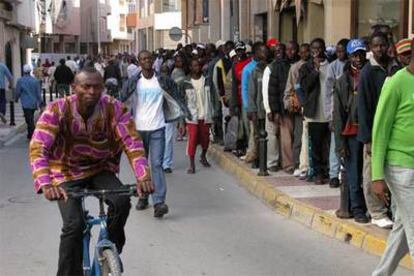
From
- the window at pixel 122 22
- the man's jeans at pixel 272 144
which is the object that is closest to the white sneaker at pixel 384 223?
the man's jeans at pixel 272 144

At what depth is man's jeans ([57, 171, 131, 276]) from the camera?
461 centimetres

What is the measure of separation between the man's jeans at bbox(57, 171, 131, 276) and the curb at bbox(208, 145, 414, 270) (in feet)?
8.89

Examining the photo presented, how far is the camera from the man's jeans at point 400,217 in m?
4.57

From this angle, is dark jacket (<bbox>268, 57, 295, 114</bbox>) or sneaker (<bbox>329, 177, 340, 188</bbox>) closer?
sneaker (<bbox>329, 177, 340, 188</bbox>)

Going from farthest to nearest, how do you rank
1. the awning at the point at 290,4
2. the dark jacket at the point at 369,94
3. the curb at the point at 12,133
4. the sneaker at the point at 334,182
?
1. the awning at the point at 290,4
2. the curb at the point at 12,133
3. the sneaker at the point at 334,182
4. the dark jacket at the point at 369,94

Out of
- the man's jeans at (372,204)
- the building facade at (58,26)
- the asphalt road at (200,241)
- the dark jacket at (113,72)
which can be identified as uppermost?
the building facade at (58,26)

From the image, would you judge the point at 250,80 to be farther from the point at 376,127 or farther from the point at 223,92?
the point at 376,127

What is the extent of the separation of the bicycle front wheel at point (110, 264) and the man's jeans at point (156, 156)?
372 centimetres

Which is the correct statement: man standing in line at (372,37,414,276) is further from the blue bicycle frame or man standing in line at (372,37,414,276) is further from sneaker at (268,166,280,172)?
sneaker at (268,166,280,172)

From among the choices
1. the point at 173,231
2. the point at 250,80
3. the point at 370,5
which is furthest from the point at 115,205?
the point at 370,5

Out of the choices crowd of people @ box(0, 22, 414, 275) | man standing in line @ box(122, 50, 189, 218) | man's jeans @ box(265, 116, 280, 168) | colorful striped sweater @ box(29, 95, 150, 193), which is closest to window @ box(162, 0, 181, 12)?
crowd of people @ box(0, 22, 414, 275)

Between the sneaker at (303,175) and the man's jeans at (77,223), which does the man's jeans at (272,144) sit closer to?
the sneaker at (303,175)

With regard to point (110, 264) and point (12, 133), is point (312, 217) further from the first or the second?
point (12, 133)

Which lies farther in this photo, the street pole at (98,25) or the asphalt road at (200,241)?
the street pole at (98,25)
